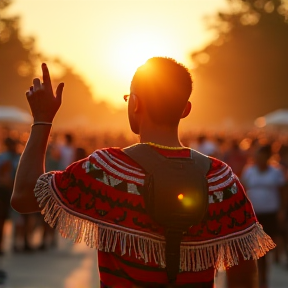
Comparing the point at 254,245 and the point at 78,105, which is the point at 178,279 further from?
the point at 78,105

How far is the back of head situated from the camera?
3.59m

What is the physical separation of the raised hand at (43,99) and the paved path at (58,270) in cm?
783

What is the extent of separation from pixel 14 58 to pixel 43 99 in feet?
219

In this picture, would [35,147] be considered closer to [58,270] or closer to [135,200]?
[135,200]

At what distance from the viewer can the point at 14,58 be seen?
69.8 m

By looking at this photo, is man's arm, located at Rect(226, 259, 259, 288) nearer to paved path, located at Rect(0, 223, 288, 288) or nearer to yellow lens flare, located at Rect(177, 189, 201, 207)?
yellow lens flare, located at Rect(177, 189, 201, 207)

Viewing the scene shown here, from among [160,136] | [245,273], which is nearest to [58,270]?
[245,273]

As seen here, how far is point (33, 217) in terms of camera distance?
1627 cm

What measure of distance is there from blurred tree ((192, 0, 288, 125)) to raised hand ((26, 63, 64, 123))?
4885 centimetres

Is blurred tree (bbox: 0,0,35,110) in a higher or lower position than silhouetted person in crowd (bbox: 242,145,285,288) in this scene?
higher

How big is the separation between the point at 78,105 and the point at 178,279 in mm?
142594

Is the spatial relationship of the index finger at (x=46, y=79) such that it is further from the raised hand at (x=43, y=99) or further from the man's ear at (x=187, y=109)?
the man's ear at (x=187, y=109)

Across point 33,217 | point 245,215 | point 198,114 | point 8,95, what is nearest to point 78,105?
point 198,114

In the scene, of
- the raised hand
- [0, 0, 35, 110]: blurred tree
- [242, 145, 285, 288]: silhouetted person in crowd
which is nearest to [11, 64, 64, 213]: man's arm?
the raised hand
